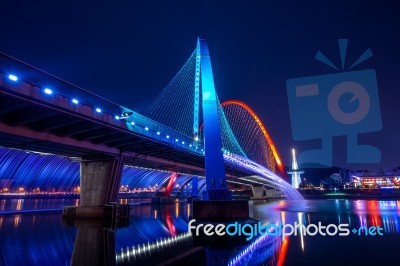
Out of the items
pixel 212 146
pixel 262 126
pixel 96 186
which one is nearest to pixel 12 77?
pixel 212 146

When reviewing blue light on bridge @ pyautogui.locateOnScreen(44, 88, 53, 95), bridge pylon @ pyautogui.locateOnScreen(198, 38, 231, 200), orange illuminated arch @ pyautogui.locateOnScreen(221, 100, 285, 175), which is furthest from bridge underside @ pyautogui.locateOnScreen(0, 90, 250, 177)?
orange illuminated arch @ pyautogui.locateOnScreen(221, 100, 285, 175)

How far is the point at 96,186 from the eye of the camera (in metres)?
30.1

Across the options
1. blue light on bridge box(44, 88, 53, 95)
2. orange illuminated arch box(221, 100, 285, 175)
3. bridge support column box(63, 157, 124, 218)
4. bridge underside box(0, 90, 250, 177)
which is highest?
orange illuminated arch box(221, 100, 285, 175)

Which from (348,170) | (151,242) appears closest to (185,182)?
(151,242)

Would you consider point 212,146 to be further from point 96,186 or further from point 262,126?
point 262,126

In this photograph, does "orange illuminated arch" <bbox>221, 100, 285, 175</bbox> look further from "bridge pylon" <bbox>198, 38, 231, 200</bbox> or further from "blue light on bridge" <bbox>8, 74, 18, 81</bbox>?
"blue light on bridge" <bbox>8, 74, 18, 81</bbox>

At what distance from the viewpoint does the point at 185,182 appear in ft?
306

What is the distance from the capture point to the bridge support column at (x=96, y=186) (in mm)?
28859

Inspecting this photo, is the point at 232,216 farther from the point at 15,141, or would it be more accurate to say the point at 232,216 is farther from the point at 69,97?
the point at 15,141

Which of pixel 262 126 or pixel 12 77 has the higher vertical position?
pixel 262 126

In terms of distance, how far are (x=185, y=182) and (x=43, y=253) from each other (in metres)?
81.9

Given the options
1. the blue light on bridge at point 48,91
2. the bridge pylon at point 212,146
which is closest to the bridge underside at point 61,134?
the blue light on bridge at point 48,91

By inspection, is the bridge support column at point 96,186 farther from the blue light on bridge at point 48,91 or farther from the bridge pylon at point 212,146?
the blue light on bridge at point 48,91

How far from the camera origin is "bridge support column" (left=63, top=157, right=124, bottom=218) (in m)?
28.9
